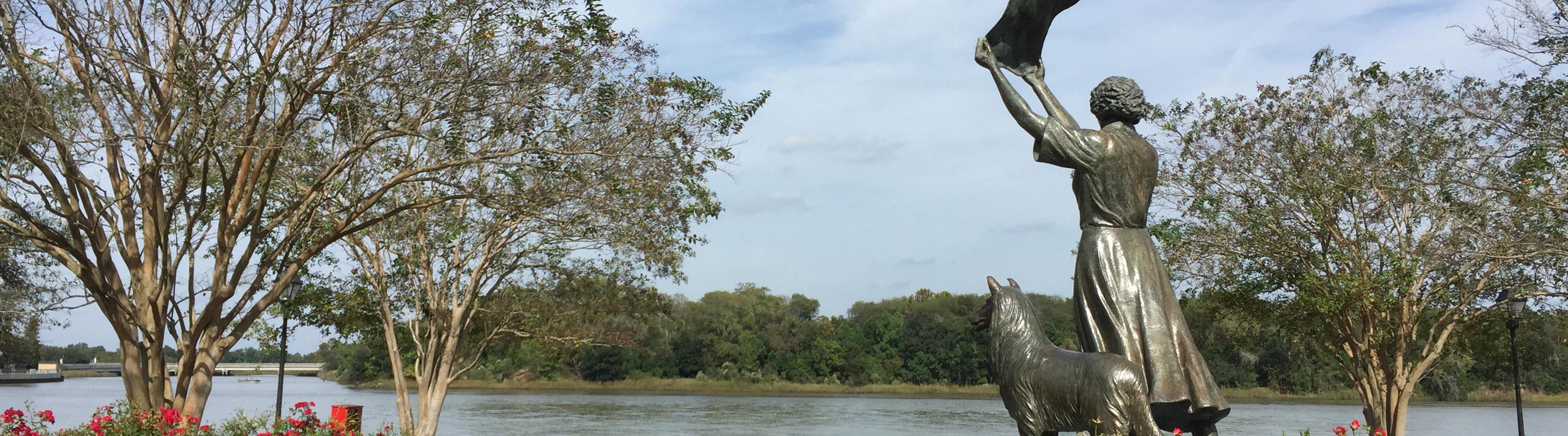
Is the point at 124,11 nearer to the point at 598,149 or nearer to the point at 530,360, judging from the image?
the point at 598,149

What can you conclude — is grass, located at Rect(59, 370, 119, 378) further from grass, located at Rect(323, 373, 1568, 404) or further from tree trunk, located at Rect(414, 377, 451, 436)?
tree trunk, located at Rect(414, 377, 451, 436)

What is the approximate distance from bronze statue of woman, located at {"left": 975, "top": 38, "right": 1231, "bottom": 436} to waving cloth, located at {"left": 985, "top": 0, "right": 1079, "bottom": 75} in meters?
0.17

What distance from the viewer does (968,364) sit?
159 feet

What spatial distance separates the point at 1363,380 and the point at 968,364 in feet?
93.6

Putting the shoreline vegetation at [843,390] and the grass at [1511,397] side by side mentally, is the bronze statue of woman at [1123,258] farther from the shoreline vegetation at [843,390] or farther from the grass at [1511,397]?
the grass at [1511,397]

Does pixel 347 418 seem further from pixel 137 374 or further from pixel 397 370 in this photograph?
pixel 397 370

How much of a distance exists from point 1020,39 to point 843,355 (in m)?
47.3

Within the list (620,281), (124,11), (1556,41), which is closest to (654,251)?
(620,281)

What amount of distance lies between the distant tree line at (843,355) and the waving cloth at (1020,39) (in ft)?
107

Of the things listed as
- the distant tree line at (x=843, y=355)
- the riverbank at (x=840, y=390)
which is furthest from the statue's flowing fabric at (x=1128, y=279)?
the riverbank at (x=840, y=390)

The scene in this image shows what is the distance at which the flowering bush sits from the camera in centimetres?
1010

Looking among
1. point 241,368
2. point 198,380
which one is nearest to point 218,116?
point 198,380

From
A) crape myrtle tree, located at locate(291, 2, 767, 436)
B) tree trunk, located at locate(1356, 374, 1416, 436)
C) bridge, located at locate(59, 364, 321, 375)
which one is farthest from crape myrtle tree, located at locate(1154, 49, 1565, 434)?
bridge, located at locate(59, 364, 321, 375)

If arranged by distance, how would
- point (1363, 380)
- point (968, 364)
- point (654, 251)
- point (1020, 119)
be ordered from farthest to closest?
point (968, 364), point (1363, 380), point (654, 251), point (1020, 119)
